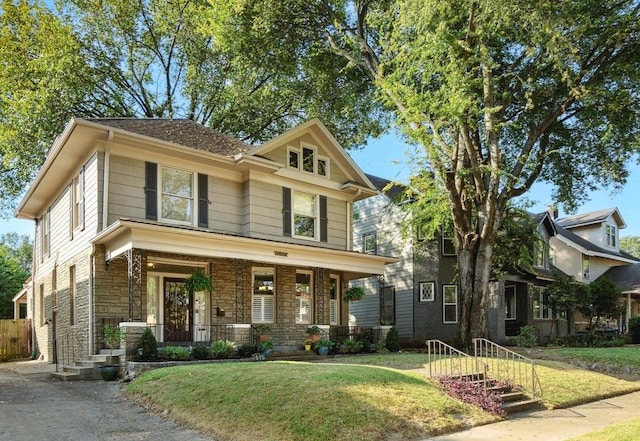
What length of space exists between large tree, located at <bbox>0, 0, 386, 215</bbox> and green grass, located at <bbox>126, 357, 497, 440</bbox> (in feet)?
46.5

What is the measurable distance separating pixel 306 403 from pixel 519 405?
4.44 meters

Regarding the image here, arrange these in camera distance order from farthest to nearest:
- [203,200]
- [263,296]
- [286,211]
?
[286,211], [263,296], [203,200]

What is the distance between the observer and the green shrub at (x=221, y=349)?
46.0 feet

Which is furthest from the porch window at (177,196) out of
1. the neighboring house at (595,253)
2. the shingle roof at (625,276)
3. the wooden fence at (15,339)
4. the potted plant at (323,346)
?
the shingle roof at (625,276)

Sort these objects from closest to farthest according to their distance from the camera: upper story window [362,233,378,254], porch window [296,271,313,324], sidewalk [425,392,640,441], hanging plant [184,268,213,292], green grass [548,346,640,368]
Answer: sidewalk [425,392,640,441]
hanging plant [184,268,213,292]
green grass [548,346,640,368]
porch window [296,271,313,324]
upper story window [362,233,378,254]

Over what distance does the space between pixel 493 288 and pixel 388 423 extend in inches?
733

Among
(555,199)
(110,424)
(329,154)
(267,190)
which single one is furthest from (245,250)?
(555,199)

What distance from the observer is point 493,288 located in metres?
25.1

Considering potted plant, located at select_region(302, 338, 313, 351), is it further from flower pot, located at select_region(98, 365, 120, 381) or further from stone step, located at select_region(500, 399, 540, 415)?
stone step, located at select_region(500, 399, 540, 415)

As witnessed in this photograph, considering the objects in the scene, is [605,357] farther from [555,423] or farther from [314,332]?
[314,332]

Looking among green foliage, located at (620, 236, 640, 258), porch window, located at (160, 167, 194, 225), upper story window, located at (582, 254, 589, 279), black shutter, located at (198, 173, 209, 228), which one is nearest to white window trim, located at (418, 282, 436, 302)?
black shutter, located at (198, 173, 209, 228)

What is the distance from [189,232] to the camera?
46.1ft

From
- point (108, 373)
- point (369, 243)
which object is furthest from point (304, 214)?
point (108, 373)

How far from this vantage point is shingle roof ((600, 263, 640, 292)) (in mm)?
31692
